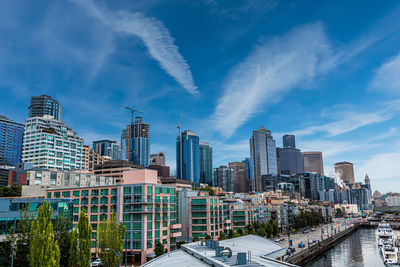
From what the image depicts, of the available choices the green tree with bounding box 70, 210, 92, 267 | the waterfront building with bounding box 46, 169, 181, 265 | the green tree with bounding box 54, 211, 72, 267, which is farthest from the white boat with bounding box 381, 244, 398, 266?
the green tree with bounding box 54, 211, 72, 267

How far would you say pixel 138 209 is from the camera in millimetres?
99625

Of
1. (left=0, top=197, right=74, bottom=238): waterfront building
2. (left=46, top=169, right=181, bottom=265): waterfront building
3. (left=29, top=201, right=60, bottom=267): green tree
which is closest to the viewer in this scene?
(left=29, top=201, right=60, bottom=267): green tree

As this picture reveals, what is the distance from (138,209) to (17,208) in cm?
3351

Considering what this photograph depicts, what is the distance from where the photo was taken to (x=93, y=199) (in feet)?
359

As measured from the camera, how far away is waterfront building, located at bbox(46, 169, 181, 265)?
98.0 meters

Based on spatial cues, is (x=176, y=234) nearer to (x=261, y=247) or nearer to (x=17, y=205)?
(x=261, y=247)

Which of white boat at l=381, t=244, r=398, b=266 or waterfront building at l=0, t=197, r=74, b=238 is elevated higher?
waterfront building at l=0, t=197, r=74, b=238

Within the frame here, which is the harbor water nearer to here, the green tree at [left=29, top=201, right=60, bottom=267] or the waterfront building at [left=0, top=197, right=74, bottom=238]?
the waterfront building at [left=0, top=197, right=74, bottom=238]

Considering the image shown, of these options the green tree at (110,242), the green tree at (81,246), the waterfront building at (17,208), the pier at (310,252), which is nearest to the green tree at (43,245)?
the waterfront building at (17,208)

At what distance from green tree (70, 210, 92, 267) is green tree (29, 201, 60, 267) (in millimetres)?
6893

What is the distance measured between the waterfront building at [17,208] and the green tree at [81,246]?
7.40 metres

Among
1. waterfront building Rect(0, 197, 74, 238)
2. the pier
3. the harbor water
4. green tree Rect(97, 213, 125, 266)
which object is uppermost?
waterfront building Rect(0, 197, 74, 238)

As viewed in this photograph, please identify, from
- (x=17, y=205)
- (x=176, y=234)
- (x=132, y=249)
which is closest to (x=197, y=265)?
(x=17, y=205)

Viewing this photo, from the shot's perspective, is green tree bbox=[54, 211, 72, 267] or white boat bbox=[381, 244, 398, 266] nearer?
green tree bbox=[54, 211, 72, 267]
